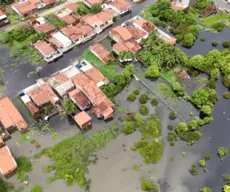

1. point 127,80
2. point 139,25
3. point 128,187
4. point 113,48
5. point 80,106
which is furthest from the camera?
point 139,25

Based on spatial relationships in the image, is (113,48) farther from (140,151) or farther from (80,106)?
(140,151)

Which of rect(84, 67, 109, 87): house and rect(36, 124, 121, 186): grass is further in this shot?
rect(84, 67, 109, 87): house

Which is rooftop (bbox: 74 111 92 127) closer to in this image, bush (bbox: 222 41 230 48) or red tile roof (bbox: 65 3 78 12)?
red tile roof (bbox: 65 3 78 12)

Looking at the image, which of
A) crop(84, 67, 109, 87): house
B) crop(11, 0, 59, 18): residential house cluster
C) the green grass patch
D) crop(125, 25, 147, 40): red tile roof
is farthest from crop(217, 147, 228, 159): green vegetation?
crop(11, 0, 59, 18): residential house cluster

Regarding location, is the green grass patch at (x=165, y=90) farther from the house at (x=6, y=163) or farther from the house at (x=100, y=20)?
the house at (x=6, y=163)

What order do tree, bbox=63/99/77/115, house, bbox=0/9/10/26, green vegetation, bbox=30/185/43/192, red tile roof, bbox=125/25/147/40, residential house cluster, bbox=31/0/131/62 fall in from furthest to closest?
house, bbox=0/9/10/26 → red tile roof, bbox=125/25/147/40 → residential house cluster, bbox=31/0/131/62 → tree, bbox=63/99/77/115 → green vegetation, bbox=30/185/43/192

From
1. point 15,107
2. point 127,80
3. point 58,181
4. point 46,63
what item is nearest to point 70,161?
point 58,181

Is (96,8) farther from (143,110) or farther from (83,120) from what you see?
(83,120)
